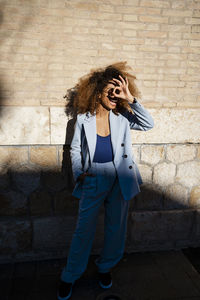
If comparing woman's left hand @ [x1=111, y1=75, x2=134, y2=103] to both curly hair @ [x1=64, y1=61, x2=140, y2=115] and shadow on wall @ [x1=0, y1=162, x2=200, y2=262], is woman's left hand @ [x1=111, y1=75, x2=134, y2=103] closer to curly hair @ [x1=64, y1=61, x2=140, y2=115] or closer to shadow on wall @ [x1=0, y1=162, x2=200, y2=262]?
curly hair @ [x1=64, y1=61, x2=140, y2=115]

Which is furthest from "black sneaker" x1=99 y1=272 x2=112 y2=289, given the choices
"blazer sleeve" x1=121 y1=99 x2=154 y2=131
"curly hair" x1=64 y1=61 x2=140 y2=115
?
"curly hair" x1=64 y1=61 x2=140 y2=115

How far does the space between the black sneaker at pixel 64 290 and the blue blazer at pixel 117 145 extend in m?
0.85

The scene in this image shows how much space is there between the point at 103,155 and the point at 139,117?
45 centimetres

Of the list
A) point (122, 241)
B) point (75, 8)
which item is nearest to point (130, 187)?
point (122, 241)

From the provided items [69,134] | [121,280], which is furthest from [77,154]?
[121,280]

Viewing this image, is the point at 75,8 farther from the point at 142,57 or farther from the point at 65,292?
the point at 65,292

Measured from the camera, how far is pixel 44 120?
2555mm

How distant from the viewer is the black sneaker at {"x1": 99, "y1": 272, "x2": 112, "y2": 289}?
246cm

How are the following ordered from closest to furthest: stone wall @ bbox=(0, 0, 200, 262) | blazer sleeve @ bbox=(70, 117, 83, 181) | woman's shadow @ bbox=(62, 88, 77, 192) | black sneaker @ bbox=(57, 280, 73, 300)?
blazer sleeve @ bbox=(70, 117, 83, 181)
black sneaker @ bbox=(57, 280, 73, 300)
stone wall @ bbox=(0, 0, 200, 262)
woman's shadow @ bbox=(62, 88, 77, 192)

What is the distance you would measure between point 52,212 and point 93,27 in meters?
1.99

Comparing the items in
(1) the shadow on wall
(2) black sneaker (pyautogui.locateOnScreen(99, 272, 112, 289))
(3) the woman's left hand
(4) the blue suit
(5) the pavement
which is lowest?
(5) the pavement

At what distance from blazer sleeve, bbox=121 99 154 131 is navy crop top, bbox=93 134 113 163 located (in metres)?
0.30

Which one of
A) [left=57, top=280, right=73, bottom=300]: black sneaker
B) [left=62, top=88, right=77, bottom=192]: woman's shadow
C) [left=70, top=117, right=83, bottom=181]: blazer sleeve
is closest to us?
[left=70, top=117, right=83, bottom=181]: blazer sleeve

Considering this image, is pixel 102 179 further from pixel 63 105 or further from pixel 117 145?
pixel 63 105
